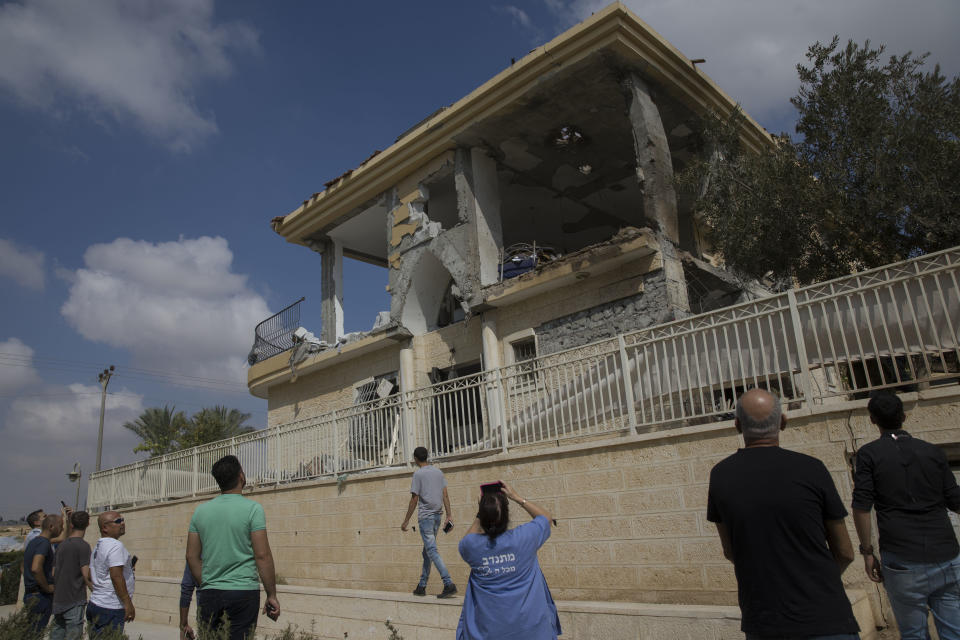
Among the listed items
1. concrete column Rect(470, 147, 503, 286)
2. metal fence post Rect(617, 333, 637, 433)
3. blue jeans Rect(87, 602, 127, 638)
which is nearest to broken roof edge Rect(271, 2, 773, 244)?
concrete column Rect(470, 147, 503, 286)

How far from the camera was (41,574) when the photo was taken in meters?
6.07

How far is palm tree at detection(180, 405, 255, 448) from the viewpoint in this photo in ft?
96.8

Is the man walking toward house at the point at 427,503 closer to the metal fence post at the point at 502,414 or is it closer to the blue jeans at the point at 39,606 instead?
the metal fence post at the point at 502,414

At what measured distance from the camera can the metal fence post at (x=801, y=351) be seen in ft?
18.8

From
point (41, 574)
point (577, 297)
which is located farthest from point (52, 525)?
point (577, 297)

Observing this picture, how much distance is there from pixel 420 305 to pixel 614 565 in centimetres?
904

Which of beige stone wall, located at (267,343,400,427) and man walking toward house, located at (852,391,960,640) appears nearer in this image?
man walking toward house, located at (852,391,960,640)

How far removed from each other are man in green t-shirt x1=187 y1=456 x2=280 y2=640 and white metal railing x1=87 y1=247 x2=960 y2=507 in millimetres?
3912

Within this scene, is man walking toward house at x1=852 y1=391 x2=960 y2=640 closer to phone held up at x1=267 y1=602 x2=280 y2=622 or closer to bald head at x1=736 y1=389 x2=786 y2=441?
bald head at x1=736 y1=389 x2=786 y2=441

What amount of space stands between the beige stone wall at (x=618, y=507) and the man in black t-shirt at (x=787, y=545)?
3.37 m

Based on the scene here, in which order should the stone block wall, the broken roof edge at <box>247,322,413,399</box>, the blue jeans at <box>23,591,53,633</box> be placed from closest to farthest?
the blue jeans at <box>23,591,53,633</box>
the stone block wall
the broken roof edge at <box>247,322,413,399</box>

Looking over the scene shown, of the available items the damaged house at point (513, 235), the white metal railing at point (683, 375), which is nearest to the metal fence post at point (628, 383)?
the white metal railing at point (683, 375)

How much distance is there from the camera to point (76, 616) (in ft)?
17.9

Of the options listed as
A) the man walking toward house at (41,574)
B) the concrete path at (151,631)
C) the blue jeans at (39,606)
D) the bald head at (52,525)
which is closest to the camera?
the blue jeans at (39,606)
